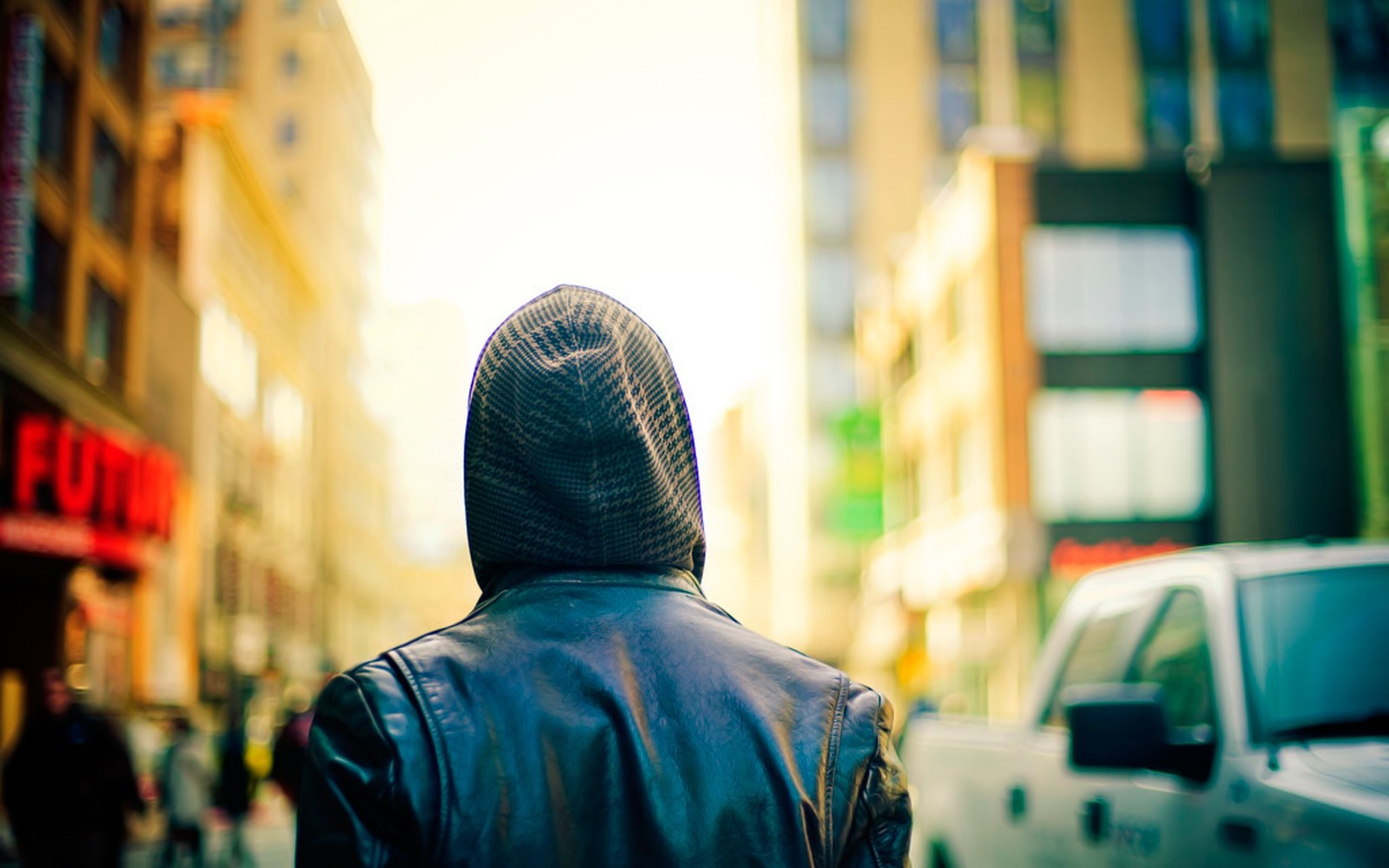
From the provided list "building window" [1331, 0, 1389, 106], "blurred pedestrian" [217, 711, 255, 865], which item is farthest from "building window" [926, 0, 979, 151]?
"blurred pedestrian" [217, 711, 255, 865]

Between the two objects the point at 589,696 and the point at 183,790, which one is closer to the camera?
the point at 589,696

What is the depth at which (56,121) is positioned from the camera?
2575 cm

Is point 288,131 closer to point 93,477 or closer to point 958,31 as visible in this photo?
point 958,31

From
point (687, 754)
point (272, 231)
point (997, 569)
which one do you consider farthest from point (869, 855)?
point (272, 231)

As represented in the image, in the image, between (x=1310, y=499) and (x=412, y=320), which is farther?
(x=412, y=320)

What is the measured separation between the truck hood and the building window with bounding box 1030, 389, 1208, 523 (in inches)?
1161

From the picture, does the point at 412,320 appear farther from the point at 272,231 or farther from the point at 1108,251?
the point at 1108,251

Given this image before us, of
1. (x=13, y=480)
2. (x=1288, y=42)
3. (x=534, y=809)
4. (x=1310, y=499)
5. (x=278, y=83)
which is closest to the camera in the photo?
(x=534, y=809)

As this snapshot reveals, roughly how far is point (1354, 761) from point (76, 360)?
25660 mm

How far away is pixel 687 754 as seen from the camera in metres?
1.95

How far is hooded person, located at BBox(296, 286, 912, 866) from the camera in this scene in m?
1.87

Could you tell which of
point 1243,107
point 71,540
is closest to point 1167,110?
point 1243,107

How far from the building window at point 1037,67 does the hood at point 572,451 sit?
56.5m

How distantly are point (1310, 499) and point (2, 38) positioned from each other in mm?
26147
